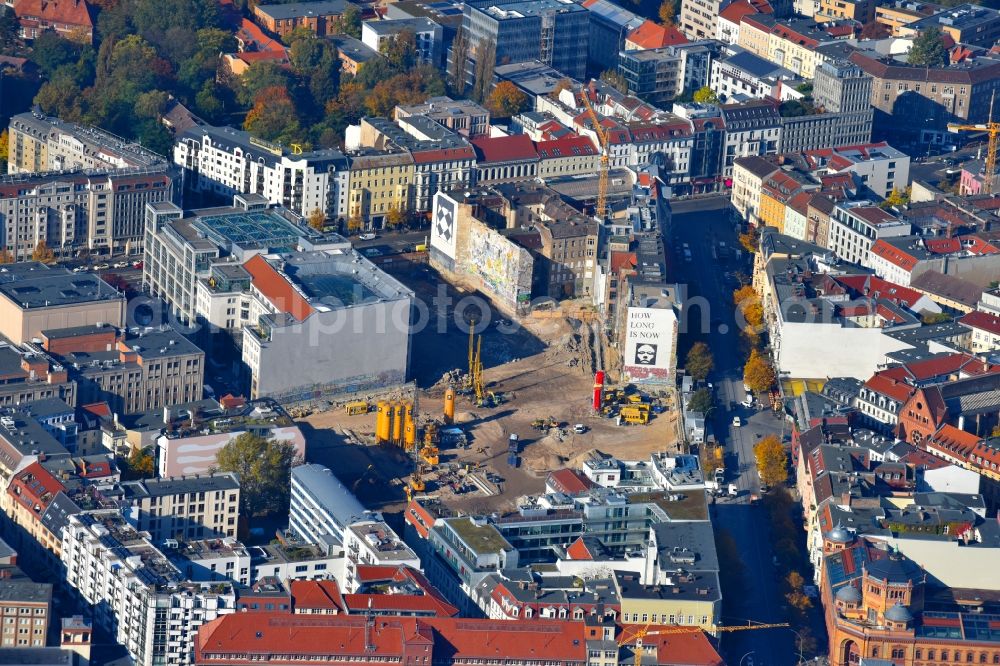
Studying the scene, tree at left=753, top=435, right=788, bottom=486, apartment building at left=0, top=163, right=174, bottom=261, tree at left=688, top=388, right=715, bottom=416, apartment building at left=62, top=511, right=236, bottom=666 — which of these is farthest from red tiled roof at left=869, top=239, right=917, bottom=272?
apartment building at left=62, top=511, right=236, bottom=666

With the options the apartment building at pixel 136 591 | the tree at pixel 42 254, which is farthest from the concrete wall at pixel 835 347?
the tree at pixel 42 254

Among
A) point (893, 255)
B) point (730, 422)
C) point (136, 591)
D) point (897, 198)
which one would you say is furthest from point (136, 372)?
point (897, 198)

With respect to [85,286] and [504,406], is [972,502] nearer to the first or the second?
[504,406]

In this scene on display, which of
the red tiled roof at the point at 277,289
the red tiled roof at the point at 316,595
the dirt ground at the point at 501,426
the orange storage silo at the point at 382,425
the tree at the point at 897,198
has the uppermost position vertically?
the red tiled roof at the point at 316,595

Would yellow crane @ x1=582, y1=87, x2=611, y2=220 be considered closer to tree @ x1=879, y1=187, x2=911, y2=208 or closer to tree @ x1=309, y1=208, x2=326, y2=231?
tree @ x1=309, y1=208, x2=326, y2=231

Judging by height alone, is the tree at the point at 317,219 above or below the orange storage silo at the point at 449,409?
above

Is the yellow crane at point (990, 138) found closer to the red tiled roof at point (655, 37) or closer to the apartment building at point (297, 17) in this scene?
the red tiled roof at point (655, 37)
